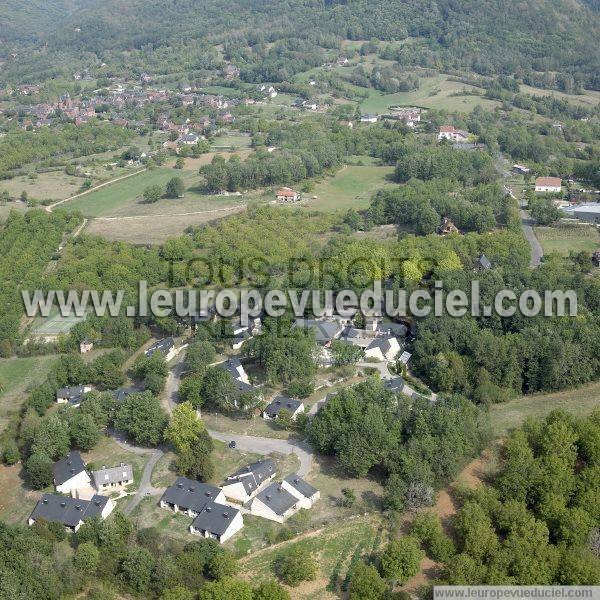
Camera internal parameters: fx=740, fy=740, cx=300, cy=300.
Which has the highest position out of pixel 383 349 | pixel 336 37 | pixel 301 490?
pixel 336 37

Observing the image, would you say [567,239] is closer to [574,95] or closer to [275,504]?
[275,504]

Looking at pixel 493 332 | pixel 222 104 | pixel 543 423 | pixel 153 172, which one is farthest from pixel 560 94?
pixel 543 423

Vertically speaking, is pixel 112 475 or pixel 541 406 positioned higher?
pixel 112 475

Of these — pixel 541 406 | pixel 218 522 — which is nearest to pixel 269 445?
pixel 218 522

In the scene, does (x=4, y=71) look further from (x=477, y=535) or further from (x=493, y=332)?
(x=477, y=535)

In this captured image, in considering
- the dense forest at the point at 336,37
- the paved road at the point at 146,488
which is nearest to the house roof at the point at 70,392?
the paved road at the point at 146,488

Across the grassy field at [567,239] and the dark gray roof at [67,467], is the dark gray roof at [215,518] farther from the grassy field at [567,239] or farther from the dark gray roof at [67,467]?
the grassy field at [567,239]
